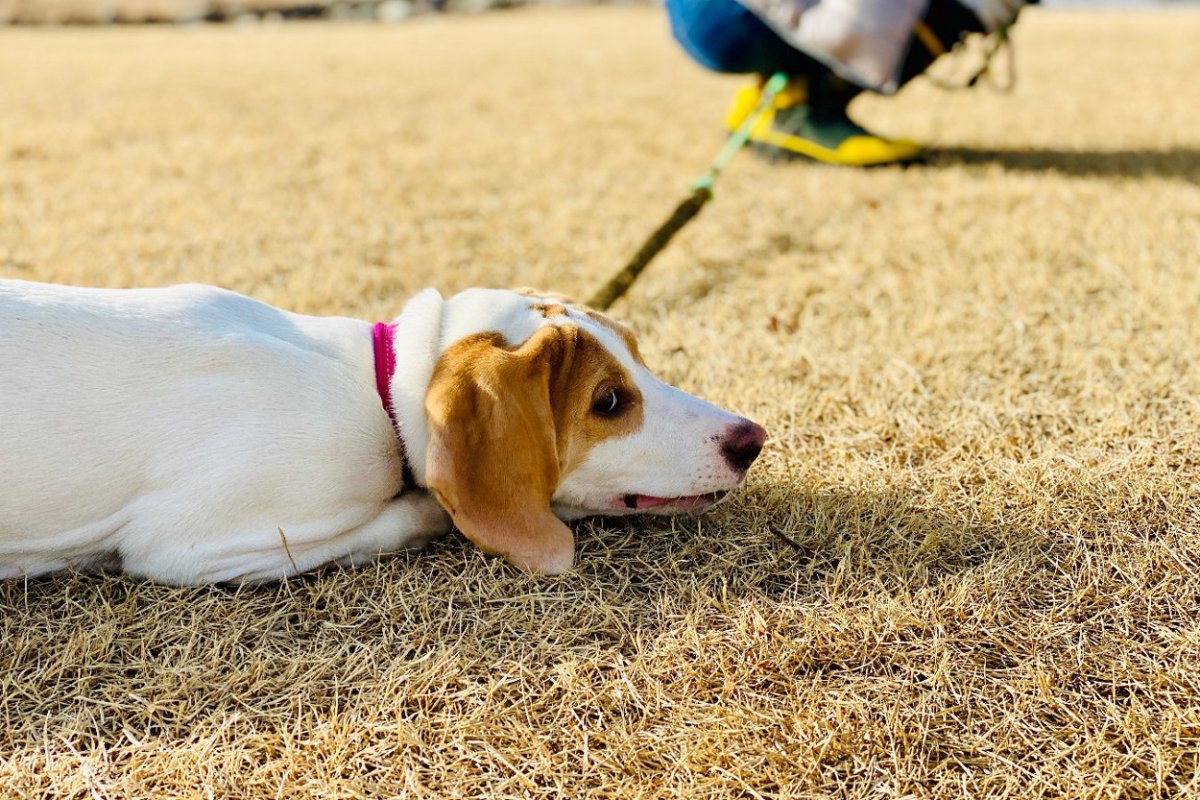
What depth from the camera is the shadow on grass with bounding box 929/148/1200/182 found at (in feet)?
17.7

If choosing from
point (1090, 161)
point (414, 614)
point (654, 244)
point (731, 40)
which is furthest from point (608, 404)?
point (1090, 161)

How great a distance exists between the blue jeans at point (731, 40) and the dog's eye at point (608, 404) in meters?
3.51

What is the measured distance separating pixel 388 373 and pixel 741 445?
83cm

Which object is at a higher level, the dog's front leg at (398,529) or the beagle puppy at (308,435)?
the beagle puppy at (308,435)

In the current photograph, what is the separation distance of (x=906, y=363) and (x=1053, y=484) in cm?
82

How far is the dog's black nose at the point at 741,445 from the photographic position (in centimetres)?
239

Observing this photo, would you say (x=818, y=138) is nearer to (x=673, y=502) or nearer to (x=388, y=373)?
(x=673, y=502)

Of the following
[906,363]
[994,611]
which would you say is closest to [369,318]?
[906,363]

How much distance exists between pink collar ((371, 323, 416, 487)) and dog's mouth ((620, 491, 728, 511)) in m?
0.51

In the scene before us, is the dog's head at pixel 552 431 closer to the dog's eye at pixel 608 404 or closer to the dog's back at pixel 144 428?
the dog's eye at pixel 608 404

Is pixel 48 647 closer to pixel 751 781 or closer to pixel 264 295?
pixel 751 781

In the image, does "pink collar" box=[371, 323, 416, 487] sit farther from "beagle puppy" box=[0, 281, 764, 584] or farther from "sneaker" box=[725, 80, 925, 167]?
"sneaker" box=[725, 80, 925, 167]

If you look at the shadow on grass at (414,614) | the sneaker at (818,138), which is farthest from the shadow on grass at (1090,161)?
the shadow on grass at (414,614)

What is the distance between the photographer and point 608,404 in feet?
7.76
